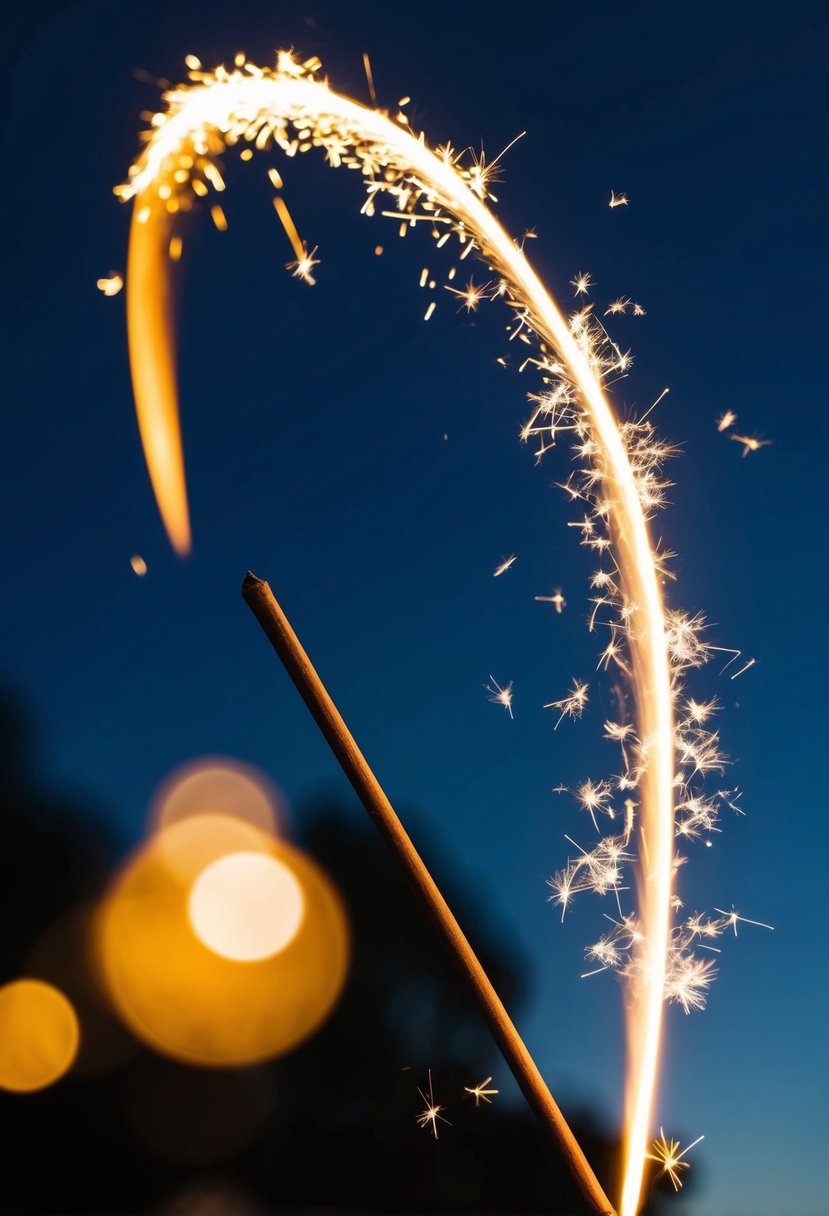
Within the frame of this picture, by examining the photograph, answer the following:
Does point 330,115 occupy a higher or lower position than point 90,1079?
higher

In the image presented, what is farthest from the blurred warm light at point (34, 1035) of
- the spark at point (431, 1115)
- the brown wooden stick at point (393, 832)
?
the brown wooden stick at point (393, 832)

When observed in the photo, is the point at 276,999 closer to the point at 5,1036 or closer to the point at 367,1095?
the point at 367,1095

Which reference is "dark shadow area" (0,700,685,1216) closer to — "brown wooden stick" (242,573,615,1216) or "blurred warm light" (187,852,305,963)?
"blurred warm light" (187,852,305,963)

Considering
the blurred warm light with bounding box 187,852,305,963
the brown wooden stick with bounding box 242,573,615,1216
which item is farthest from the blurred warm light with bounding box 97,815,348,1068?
the brown wooden stick with bounding box 242,573,615,1216

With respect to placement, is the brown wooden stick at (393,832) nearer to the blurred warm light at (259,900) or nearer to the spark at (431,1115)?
the spark at (431,1115)

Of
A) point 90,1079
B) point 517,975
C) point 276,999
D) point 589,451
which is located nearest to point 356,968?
point 276,999

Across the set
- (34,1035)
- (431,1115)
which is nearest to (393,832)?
(431,1115)
